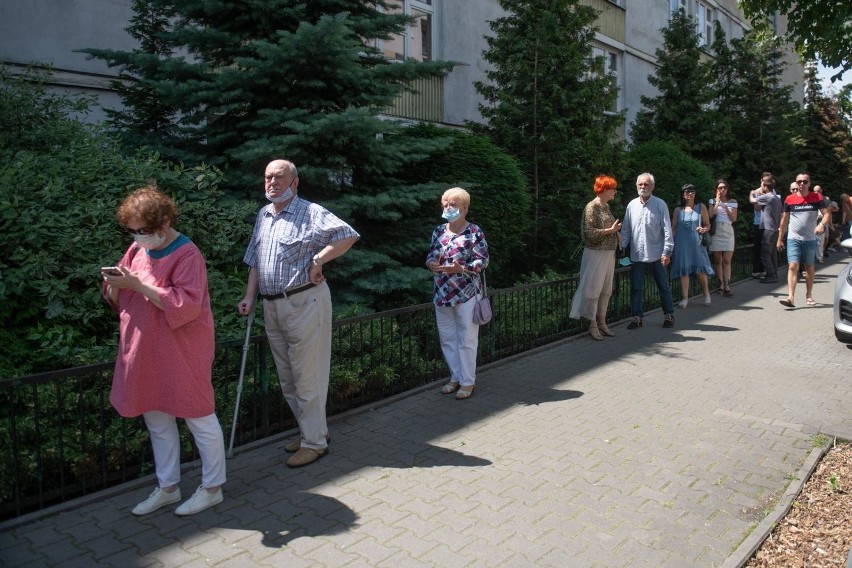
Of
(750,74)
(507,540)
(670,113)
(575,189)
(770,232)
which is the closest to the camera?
(507,540)

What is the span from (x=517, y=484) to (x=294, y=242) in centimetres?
199

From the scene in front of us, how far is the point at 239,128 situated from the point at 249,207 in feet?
4.69

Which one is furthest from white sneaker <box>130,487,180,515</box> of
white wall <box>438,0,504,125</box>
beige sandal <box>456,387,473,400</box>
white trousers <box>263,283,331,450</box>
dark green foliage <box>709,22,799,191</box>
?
dark green foliage <box>709,22,799,191</box>

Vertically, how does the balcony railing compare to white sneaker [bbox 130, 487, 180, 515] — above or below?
above

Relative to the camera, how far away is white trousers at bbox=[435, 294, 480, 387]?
6.14 m

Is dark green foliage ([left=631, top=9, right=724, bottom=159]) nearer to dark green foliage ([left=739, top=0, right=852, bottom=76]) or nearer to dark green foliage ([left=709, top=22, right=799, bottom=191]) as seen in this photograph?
dark green foliage ([left=709, top=22, right=799, bottom=191])

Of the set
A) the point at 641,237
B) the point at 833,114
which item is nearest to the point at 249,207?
the point at 641,237

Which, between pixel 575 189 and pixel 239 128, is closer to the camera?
pixel 239 128

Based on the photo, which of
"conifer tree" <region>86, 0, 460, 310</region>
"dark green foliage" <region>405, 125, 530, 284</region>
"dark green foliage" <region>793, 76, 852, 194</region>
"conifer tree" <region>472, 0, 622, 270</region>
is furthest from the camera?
"dark green foliage" <region>793, 76, 852, 194</region>

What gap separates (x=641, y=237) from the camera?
9250 millimetres

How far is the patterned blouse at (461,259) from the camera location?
6.08 meters

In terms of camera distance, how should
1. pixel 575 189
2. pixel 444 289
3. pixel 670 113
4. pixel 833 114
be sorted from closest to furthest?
1. pixel 444 289
2. pixel 575 189
3. pixel 670 113
4. pixel 833 114

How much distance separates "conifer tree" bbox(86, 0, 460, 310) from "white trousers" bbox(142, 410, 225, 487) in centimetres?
315

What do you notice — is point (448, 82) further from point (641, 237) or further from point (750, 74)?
point (750, 74)
